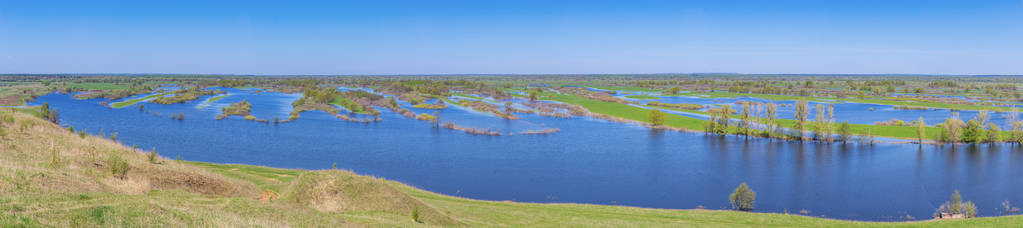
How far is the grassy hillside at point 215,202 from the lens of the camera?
434 inches

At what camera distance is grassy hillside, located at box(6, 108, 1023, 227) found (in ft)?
36.2

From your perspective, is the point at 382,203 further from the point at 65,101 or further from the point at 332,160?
the point at 65,101

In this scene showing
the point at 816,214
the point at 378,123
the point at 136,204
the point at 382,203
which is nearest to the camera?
the point at 136,204

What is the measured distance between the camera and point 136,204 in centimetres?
1210

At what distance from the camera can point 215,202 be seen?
15.0 metres

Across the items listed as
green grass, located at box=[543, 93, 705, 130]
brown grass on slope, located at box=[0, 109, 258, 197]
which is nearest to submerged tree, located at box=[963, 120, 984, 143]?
green grass, located at box=[543, 93, 705, 130]

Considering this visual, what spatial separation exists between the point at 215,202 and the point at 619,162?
38.3m

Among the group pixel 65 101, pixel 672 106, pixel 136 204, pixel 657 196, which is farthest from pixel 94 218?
pixel 65 101

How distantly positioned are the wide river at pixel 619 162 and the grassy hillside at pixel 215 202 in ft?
26.1

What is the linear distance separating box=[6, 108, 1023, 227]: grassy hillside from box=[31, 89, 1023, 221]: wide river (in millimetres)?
7941

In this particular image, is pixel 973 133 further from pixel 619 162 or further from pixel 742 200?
pixel 742 200

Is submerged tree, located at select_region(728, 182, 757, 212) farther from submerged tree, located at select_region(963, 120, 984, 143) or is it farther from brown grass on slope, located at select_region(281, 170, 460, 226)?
submerged tree, located at select_region(963, 120, 984, 143)

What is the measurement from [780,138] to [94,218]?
67698 mm

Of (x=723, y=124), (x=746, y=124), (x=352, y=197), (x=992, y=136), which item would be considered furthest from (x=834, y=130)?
(x=352, y=197)
